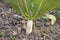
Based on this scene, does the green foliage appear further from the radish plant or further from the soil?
the soil

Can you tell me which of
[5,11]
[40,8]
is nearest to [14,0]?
[40,8]

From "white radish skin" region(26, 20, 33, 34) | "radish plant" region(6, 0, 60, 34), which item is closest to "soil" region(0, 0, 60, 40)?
"white radish skin" region(26, 20, 33, 34)

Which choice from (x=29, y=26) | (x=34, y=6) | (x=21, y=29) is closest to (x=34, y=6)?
(x=34, y=6)

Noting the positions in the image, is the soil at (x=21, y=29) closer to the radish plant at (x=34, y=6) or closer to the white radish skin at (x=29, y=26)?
the white radish skin at (x=29, y=26)

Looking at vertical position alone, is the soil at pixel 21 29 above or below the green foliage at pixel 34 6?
below

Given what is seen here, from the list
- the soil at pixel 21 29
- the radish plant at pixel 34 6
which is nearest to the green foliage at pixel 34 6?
the radish plant at pixel 34 6

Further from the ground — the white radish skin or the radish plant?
the radish plant

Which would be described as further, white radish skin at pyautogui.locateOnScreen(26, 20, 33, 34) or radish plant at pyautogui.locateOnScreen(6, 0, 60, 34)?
white radish skin at pyautogui.locateOnScreen(26, 20, 33, 34)
